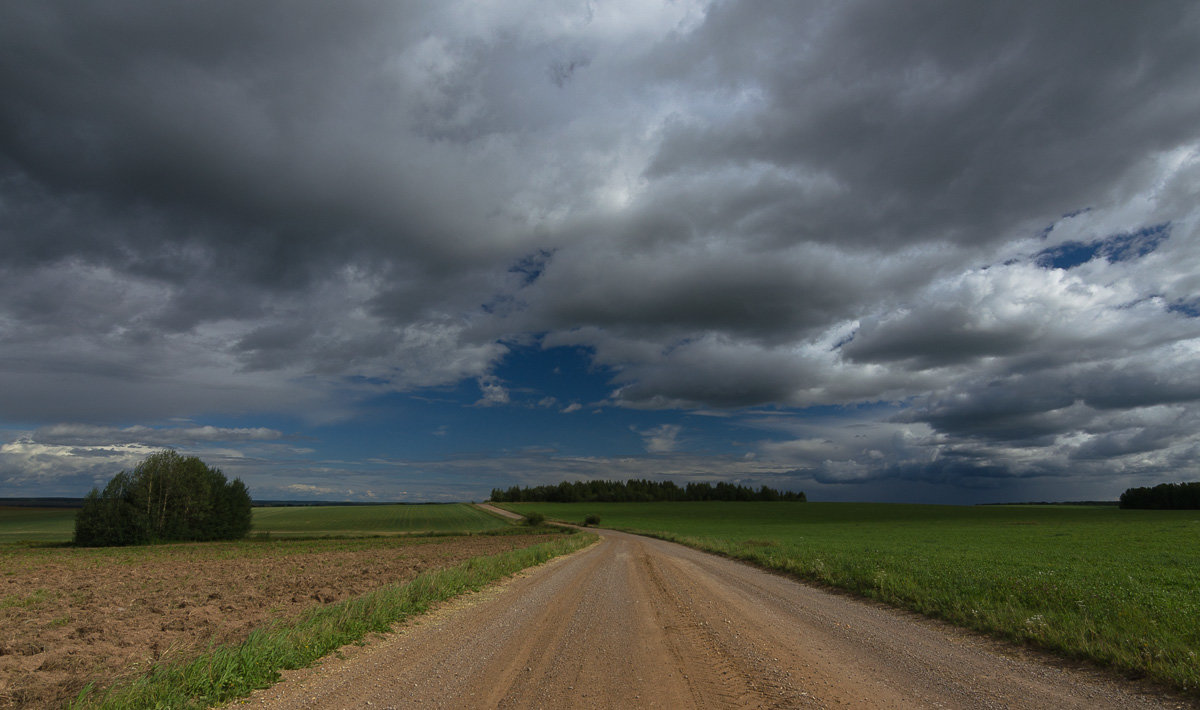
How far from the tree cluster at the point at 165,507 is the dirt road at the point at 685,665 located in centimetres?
7246

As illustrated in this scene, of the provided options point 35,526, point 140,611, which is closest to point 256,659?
point 140,611

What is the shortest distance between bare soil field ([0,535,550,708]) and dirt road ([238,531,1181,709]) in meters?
3.57

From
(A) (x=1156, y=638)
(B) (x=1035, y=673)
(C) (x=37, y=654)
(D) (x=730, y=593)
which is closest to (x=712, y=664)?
(B) (x=1035, y=673)

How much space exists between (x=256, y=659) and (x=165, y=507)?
78.0 metres

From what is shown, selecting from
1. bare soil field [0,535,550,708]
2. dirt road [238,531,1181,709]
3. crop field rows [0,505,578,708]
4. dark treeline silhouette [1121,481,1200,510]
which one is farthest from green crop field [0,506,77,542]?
dark treeline silhouette [1121,481,1200,510]

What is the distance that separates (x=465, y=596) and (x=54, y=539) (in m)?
83.9

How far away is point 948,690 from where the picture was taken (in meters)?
7.57

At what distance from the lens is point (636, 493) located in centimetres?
18900

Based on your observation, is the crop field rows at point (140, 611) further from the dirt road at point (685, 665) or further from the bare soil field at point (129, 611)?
the dirt road at point (685, 665)

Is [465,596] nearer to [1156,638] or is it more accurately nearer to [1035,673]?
[1035,673]

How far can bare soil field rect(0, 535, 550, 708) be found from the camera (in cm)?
914

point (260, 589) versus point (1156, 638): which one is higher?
point (1156, 638)

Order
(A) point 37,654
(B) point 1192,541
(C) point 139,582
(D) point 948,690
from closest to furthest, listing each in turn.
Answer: (D) point 948,690
(A) point 37,654
(C) point 139,582
(B) point 1192,541

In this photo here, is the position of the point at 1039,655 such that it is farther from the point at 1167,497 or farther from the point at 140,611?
the point at 1167,497
